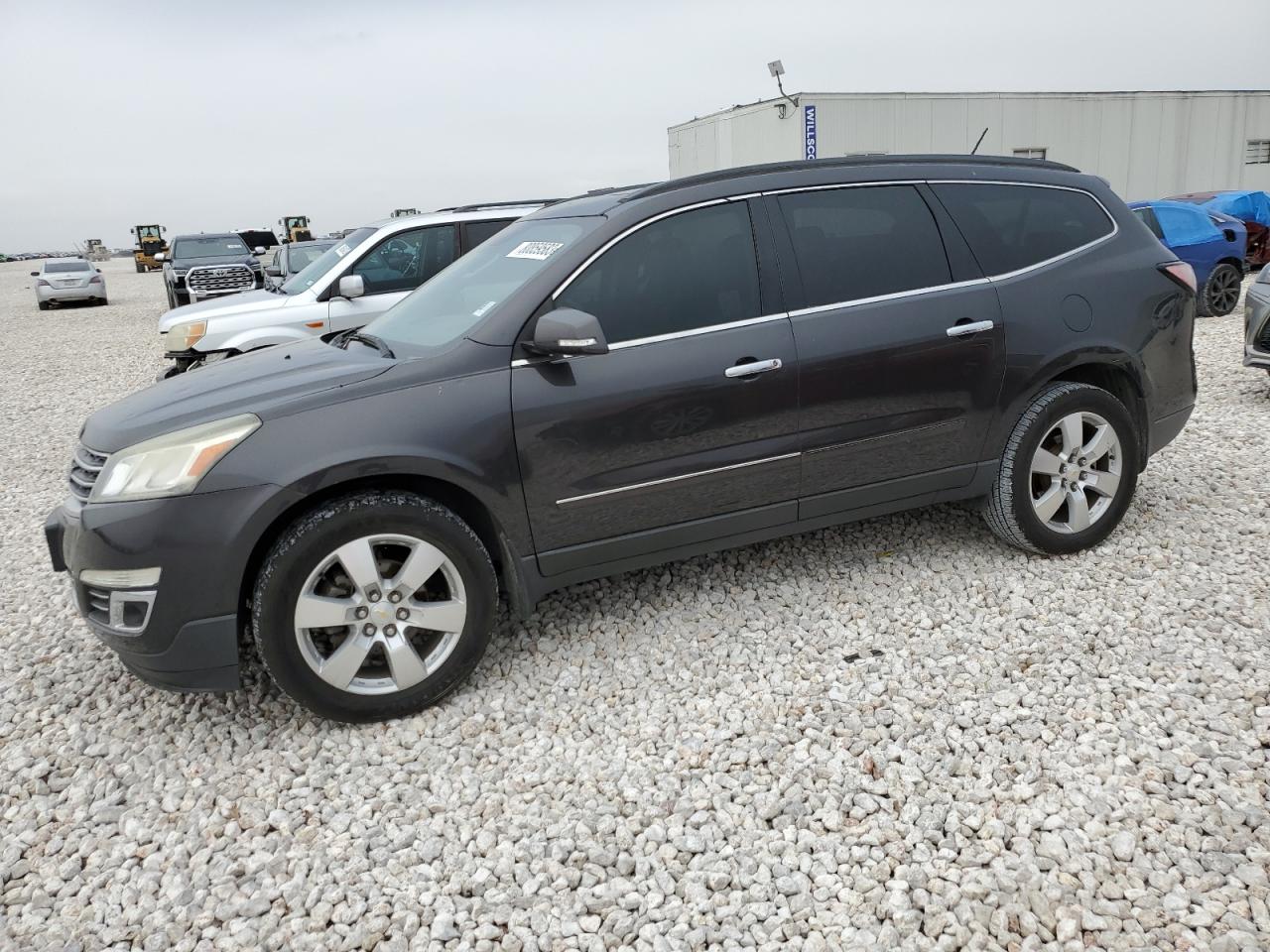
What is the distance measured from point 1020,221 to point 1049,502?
1260 millimetres

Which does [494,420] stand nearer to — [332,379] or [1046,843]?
[332,379]

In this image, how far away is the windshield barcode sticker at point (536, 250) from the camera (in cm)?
368

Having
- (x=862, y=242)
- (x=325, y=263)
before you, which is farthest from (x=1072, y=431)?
(x=325, y=263)

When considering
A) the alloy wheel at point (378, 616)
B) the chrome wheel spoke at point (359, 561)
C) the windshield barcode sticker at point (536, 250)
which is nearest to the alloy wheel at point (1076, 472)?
the windshield barcode sticker at point (536, 250)

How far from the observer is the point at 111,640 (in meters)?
3.16

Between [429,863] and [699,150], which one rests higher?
[699,150]

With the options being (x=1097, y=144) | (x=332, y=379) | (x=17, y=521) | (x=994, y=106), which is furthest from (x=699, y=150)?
(x=332, y=379)

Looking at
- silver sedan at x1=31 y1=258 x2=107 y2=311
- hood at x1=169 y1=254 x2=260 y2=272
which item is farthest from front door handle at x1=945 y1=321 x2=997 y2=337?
silver sedan at x1=31 y1=258 x2=107 y2=311

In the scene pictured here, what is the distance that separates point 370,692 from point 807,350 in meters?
2.04

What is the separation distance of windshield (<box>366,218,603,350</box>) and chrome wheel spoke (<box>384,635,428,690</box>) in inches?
43.1

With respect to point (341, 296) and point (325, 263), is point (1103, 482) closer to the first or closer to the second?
point (341, 296)

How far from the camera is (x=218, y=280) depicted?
16.8 meters

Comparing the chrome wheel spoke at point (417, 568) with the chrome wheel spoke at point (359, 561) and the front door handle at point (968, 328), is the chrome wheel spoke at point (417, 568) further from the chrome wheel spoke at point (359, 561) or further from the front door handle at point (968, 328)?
the front door handle at point (968, 328)

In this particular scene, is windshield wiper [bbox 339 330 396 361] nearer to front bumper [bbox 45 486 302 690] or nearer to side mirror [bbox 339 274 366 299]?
front bumper [bbox 45 486 302 690]
